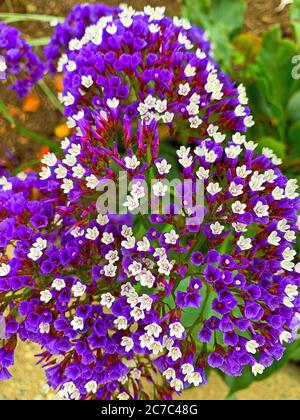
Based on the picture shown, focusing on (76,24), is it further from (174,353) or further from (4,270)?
(174,353)

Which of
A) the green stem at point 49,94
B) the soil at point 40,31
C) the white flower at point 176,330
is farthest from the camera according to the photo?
A: the soil at point 40,31

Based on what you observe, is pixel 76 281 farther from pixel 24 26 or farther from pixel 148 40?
pixel 24 26

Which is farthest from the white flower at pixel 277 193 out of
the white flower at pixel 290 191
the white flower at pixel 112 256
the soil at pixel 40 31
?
the soil at pixel 40 31

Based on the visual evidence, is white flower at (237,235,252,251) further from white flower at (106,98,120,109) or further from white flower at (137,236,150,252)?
white flower at (106,98,120,109)

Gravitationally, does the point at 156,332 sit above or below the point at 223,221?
below

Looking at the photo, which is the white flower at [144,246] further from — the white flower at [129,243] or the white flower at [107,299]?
the white flower at [107,299]

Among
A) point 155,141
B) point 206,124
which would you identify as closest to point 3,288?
point 155,141
